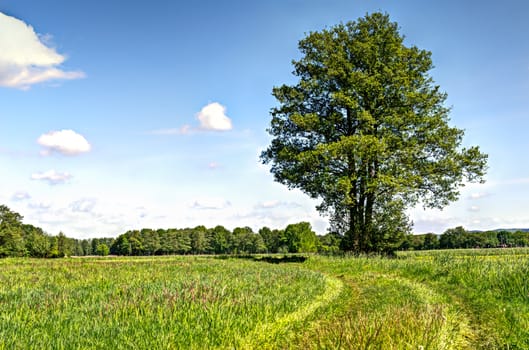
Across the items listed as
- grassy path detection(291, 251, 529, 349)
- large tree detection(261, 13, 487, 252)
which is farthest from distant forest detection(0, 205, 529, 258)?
→ grassy path detection(291, 251, 529, 349)

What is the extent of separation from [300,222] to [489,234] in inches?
2446

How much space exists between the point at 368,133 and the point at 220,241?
411 ft

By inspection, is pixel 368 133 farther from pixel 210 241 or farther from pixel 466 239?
pixel 210 241

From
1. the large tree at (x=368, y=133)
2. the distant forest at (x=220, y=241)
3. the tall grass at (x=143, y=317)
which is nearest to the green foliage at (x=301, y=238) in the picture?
the distant forest at (x=220, y=241)

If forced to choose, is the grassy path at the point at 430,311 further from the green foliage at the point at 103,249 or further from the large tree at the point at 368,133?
the green foliage at the point at 103,249

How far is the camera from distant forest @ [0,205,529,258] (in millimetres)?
94500

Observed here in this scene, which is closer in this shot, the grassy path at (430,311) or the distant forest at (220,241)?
the grassy path at (430,311)

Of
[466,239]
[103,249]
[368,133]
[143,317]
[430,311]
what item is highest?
[368,133]

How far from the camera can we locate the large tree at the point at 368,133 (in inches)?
1151

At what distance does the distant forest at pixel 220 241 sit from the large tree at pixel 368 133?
219 feet

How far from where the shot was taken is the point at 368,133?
100 ft

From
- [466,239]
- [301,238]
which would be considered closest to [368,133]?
[301,238]

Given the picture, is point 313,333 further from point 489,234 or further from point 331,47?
point 489,234

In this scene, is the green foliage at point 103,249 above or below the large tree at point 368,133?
below
